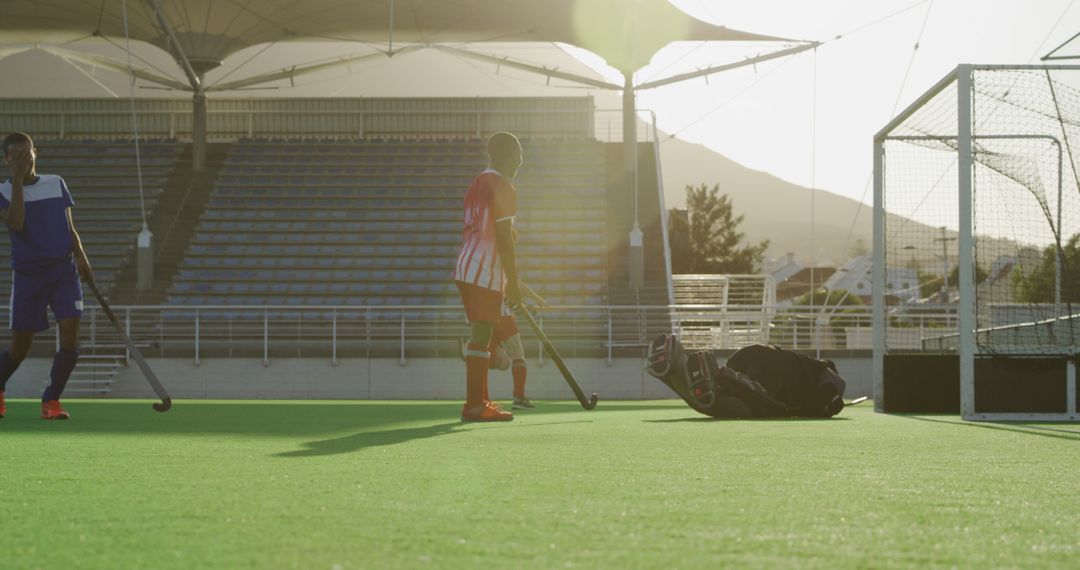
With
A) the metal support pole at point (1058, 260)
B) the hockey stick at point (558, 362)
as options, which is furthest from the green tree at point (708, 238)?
the hockey stick at point (558, 362)

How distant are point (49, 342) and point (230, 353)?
118 inches

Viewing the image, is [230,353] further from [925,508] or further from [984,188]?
[925,508]

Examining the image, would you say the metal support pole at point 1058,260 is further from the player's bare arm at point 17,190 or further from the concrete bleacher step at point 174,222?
the concrete bleacher step at point 174,222

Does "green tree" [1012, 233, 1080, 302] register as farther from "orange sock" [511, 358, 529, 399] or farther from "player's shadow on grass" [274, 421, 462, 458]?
"player's shadow on grass" [274, 421, 462, 458]

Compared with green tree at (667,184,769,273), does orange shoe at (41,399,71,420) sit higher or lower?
lower

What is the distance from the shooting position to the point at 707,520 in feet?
8.71

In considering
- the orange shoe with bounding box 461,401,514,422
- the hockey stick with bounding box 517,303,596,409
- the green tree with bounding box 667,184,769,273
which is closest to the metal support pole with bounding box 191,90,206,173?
the hockey stick with bounding box 517,303,596,409

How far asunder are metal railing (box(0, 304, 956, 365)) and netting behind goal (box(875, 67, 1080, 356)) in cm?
790

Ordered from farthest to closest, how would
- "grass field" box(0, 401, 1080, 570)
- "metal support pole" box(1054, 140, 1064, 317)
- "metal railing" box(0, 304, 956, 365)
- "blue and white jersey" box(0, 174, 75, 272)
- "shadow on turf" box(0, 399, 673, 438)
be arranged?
"metal railing" box(0, 304, 956, 365)
"metal support pole" box(1054, 140, 1064, 317)
"blue and white jersey" box(0, 174, 75, 272)
"shadow on turf" box(0, 399, 673, 438)
"grass field" box(0, 401, 1080, 570)

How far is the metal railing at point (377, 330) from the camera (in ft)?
63.4

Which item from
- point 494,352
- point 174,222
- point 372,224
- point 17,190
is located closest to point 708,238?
point 372,224

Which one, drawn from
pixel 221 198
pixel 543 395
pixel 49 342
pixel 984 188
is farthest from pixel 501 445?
pixel 221 198

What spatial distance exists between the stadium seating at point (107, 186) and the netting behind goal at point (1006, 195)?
16.1 m

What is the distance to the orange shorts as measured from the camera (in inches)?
269
